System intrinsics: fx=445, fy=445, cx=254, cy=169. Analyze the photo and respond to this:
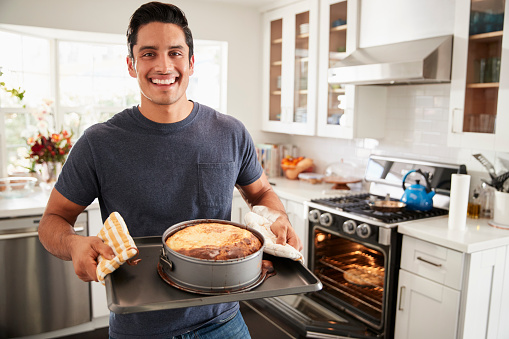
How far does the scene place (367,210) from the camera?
9.55ft

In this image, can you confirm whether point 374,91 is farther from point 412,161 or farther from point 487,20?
point 487,20

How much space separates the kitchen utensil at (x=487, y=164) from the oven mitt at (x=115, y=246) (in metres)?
2.27

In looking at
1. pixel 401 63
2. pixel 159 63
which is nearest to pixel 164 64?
pixel 159 63

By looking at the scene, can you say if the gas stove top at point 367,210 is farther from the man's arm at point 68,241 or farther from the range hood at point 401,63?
the man's arm at point 68,241

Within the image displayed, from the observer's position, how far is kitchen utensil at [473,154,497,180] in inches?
105

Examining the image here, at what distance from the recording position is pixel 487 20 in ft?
7.94

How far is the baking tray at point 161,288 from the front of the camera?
1000 millimetres

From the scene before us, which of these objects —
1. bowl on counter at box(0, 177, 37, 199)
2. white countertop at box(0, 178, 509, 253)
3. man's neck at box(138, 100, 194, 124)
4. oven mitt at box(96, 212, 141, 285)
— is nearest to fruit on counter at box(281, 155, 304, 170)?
white countertop at box(0, 178, 509, 253)

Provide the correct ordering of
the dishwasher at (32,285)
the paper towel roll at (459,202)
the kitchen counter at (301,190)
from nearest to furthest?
the paper towel roll at (459,202)
the dishwasher at (32,285)
the kitchen counter at (301,190)

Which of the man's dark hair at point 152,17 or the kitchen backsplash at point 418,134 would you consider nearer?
the man's dark hair at point 152,17

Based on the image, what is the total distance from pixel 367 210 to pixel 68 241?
2080 mm

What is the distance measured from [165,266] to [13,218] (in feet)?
7.35

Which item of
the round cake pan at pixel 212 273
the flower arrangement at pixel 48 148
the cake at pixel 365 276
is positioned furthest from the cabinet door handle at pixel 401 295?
the flower arrangement at pixel 48 148

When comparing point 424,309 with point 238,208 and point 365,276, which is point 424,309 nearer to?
point 365,276
